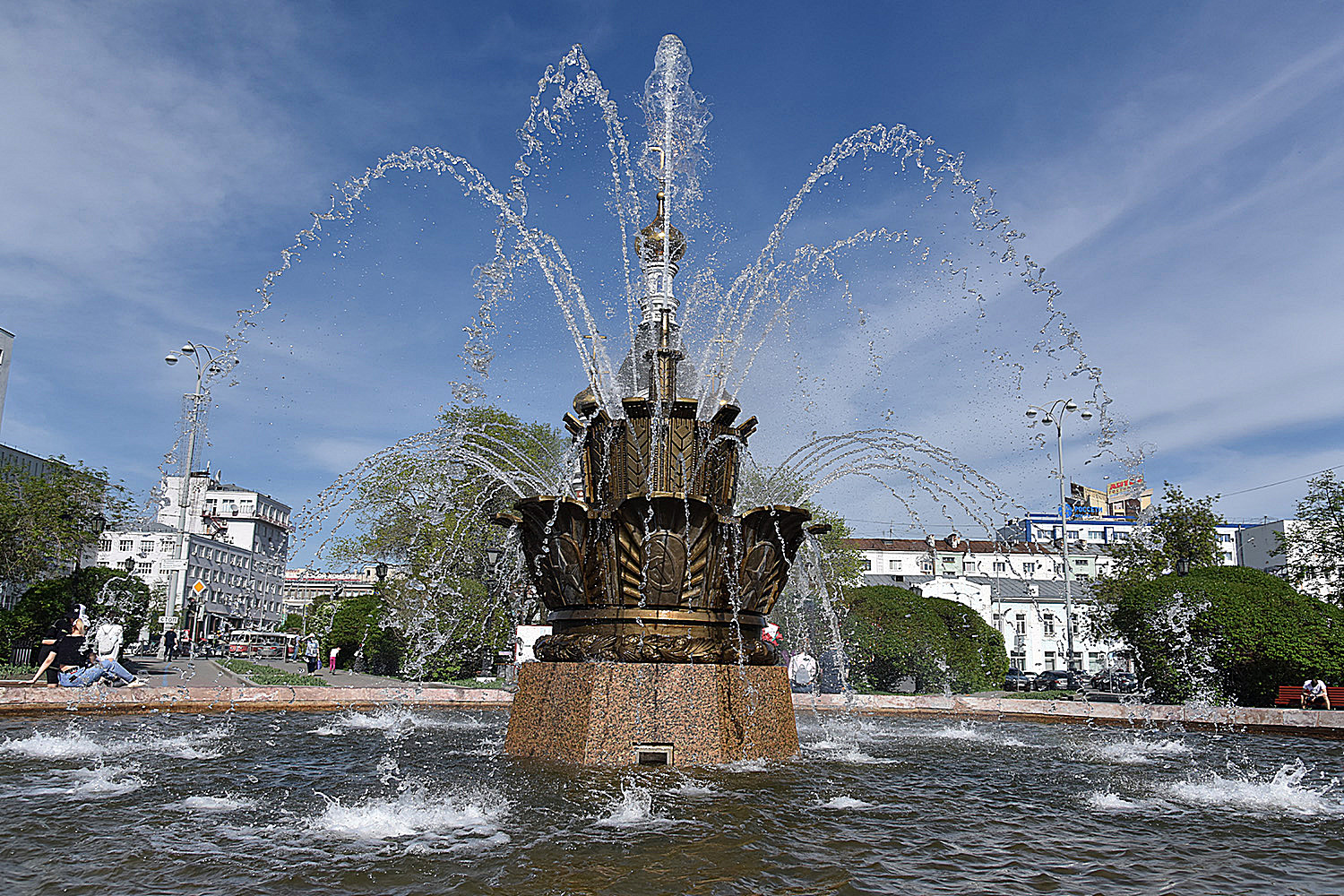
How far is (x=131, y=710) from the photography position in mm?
14461

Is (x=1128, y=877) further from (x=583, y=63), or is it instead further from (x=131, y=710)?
(x=131, y=710)

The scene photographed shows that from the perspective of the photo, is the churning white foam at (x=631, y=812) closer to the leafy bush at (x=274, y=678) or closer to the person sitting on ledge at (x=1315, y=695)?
the leafy bush at (x=274, y=678)

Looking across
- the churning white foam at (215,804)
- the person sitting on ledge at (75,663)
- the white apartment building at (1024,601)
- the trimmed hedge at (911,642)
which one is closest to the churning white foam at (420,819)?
the churning white foam at (215,804)

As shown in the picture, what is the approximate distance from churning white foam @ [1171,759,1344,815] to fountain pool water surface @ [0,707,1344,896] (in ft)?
0.13

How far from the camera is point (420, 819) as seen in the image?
614 centimetres

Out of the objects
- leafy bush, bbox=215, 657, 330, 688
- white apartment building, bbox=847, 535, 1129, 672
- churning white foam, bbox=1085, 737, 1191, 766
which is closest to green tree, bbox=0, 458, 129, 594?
leafy bush, bbox=215, 657, 330, 688

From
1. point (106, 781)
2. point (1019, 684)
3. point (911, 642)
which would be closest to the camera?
point (106, 781)

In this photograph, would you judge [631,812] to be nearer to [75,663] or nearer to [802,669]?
[75,663]

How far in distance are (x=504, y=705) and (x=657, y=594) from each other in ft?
34.0

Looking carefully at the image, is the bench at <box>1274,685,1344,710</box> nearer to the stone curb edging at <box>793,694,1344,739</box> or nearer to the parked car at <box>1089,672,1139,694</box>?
the stone curb edging at <box>793,694,1344,739</box>

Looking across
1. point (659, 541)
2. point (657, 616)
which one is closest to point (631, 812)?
point (657, 616)

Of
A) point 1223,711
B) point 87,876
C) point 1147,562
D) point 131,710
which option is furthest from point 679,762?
point 1147,562

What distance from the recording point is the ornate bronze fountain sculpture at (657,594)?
852cm

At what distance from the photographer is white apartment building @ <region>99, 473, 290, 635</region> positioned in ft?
275
